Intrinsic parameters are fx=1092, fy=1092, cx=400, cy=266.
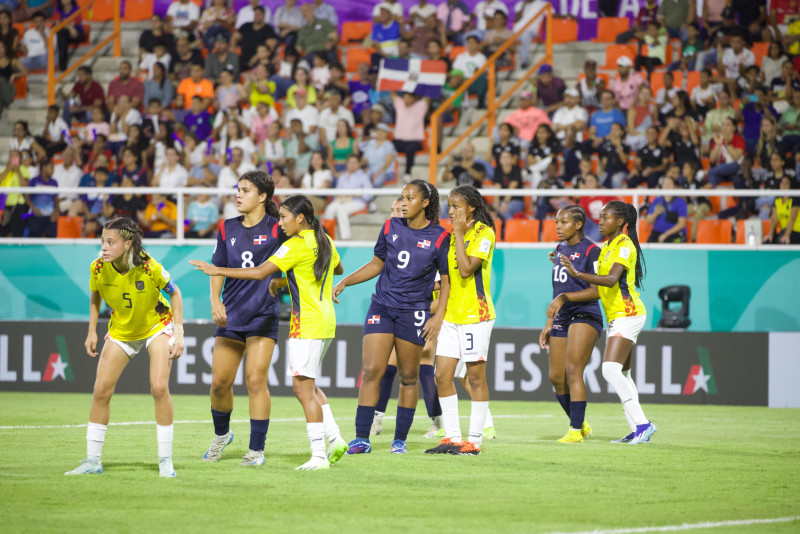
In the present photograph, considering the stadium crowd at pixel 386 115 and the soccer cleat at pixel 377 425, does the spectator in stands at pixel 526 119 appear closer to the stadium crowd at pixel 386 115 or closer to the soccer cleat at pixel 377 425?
the stadium crowd at pixel 386 115

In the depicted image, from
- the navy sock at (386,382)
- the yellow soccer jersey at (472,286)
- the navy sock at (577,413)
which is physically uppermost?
the yellow soccer jersey at (472,286)

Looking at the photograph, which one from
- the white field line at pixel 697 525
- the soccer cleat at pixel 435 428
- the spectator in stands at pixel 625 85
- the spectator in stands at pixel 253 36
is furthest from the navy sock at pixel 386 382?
the spectator in stands at pixel 253 36

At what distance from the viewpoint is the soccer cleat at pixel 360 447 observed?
916 centimetres

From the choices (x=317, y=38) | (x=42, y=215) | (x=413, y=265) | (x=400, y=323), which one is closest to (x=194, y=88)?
(x=317, y=38)

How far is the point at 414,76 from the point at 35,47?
354 inches

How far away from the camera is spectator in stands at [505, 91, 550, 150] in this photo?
19.4 metres

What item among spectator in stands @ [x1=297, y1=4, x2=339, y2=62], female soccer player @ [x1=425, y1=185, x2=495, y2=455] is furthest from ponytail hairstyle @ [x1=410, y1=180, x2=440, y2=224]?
spectator in stands @ [x1=297, y1=4, x2=339, y2=62]

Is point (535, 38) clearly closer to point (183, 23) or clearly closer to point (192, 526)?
point (183, 23)

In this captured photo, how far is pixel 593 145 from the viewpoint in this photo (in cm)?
1830

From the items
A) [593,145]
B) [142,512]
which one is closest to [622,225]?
[142,512]

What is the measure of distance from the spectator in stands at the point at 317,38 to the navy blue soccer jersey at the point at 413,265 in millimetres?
13863

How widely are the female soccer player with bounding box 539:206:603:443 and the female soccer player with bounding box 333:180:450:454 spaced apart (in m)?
1.80

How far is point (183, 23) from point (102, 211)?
7.32 meters

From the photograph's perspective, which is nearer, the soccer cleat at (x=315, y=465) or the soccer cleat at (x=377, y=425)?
the soccer cleat at (x=315, y=465)
